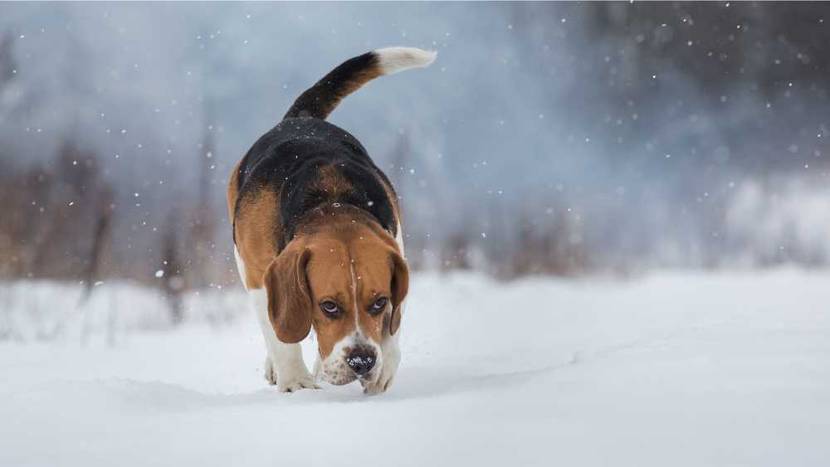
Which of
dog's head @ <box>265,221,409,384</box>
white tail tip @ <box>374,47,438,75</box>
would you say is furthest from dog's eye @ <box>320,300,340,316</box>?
white tail tip @ <box>374,47,438,75</box>

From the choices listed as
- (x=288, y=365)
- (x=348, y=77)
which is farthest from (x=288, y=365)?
(x=348, y=77)

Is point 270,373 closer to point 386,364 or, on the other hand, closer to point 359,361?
point 386,364

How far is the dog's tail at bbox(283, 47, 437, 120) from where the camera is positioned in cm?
662

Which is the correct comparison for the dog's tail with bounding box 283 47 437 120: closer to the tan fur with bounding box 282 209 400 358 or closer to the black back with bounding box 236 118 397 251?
the black back with bounding box 236 118 397 251

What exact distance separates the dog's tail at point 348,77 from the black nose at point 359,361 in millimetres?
3200

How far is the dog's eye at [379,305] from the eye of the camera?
3.99 meters

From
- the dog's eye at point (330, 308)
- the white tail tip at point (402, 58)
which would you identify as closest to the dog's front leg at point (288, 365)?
the dog's eye at point (330, 308)

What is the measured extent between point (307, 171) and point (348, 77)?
1.93 metres

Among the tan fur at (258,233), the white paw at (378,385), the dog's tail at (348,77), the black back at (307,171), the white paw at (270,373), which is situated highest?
the dog's tail at (348,77)

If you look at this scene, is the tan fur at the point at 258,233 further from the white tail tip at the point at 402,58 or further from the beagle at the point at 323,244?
the white tail tip at the point at 402,58

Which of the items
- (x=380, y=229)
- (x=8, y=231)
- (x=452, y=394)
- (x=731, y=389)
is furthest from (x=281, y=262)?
(x=8, y=231)

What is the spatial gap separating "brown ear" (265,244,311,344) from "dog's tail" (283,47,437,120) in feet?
9.00

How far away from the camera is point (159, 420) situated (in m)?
2.92

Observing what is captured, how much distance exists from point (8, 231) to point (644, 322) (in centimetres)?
757
